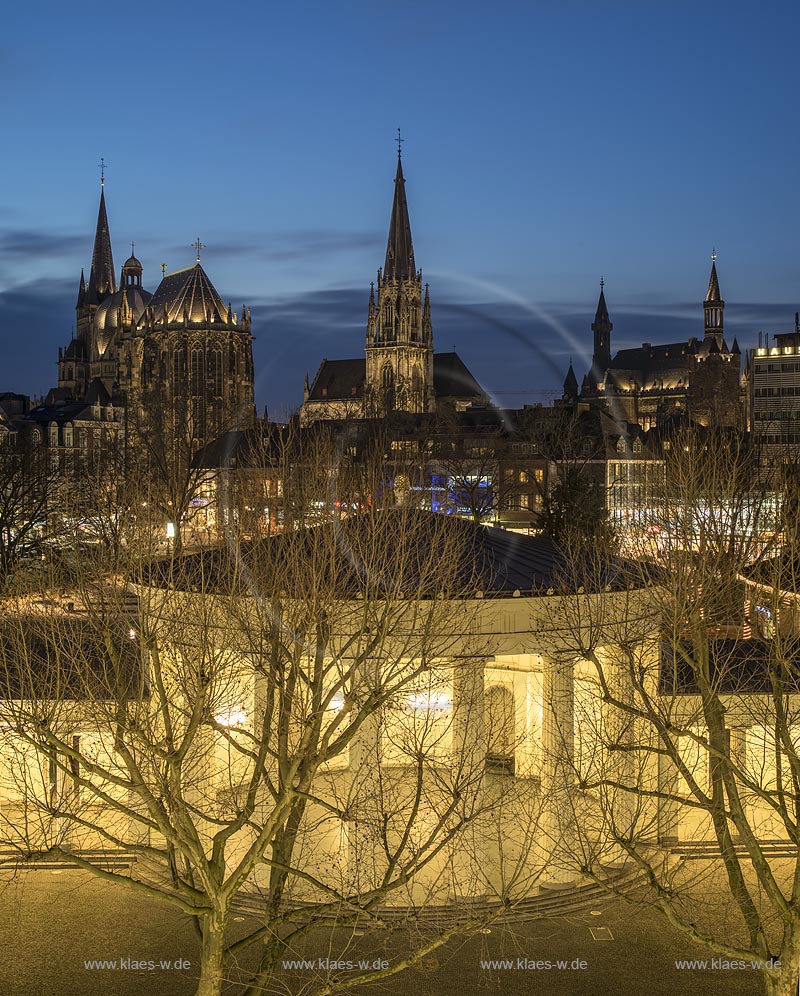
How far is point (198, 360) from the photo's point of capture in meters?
136

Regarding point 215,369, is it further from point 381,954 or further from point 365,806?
point 381,954

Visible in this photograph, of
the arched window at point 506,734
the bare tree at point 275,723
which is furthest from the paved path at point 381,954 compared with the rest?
the arched window at point 506,734

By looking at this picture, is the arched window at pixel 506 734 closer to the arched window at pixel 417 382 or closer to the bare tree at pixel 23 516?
the bare tree at pixel 23 516

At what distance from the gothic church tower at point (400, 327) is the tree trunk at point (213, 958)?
137 meters

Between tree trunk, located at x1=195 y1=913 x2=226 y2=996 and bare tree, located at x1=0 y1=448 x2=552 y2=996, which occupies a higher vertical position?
bare tree, located at x1=0 y1=448 x2=552 y2=996

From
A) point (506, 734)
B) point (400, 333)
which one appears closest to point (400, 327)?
point (400, 333)

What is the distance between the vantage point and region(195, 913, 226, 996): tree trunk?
17828 mm

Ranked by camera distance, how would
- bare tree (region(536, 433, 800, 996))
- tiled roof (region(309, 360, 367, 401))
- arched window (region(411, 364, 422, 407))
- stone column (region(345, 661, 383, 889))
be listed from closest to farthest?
bare tree (region(536, 433, 800, 996))
stone column (region(345, 661, 383, 889))
arched window (region(411, 364, 422, 407))
tiled roof (region(309, 360, 367, 401))

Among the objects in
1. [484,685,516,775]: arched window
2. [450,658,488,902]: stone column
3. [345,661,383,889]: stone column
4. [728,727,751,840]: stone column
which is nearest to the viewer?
[345,661,383,889]: stone column

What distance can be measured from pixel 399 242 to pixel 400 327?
11.6m

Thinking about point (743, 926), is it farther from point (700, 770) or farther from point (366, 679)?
point (366, 679)

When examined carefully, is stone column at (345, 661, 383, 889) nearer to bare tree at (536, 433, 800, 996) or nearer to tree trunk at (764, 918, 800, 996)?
bare tree at (536, 433, 800, 996)

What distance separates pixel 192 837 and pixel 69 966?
5.61 metres

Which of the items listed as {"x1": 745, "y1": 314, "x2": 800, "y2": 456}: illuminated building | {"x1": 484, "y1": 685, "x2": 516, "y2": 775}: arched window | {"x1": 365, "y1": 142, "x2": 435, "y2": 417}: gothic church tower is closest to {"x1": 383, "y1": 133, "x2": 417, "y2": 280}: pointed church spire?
{"x1": 365, "y1": 142, "x2": 435, "y2": 417}: gothic church tower
